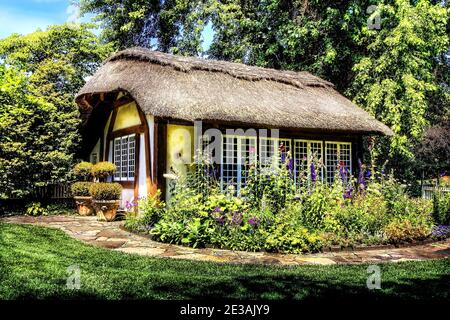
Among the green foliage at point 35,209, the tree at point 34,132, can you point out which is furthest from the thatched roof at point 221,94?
the green foliage at point 35,209

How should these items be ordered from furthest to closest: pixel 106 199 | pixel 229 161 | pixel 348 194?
pixel 229 161
pixel 106 199
pixel 348 194

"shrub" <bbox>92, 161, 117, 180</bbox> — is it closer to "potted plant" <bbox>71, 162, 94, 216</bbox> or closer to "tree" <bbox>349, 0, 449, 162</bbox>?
"potted plant" <bbox>71, 162, 94, 216</bbox>

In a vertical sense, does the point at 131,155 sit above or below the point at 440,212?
above

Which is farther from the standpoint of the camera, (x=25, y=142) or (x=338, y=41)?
(x=338, y=41)

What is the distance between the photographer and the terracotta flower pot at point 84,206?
13.2 metres

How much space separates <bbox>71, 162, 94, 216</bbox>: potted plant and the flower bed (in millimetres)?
4131

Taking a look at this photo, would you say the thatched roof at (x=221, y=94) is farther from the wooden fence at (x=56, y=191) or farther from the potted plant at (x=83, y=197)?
the wooden fence at (x=56, y=191)

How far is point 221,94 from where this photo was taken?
490 inches

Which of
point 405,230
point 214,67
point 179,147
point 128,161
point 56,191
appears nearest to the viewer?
point 405,230

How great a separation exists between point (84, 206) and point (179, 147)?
438 centimetres

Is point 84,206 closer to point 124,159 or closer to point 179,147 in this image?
point 124,159

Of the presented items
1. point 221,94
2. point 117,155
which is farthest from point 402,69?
point 117,155
